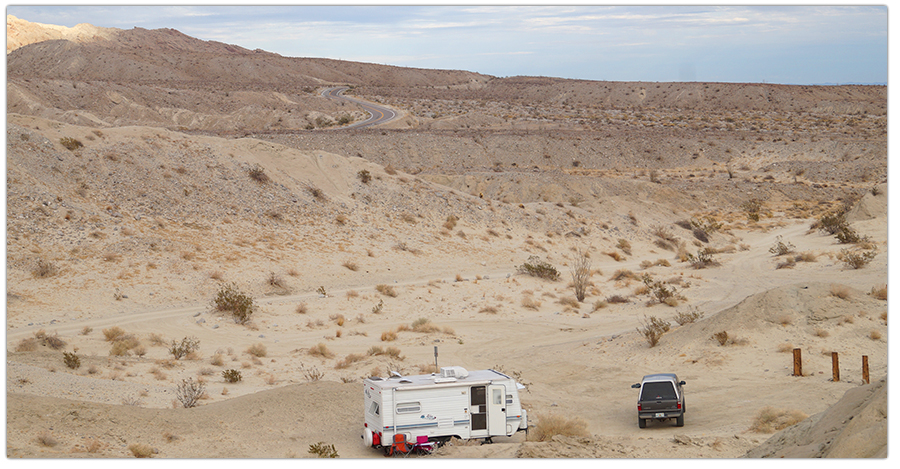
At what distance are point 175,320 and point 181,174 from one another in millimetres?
17188

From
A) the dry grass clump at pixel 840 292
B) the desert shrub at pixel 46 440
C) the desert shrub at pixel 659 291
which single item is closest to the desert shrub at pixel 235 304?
the desert shrub at pixel 46 440

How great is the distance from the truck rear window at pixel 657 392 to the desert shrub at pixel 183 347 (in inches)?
670

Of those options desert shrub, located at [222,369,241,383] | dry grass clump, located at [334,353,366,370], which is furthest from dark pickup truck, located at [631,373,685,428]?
desert shrub, located at [222,369,241,383]

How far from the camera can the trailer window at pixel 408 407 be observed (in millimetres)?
16578

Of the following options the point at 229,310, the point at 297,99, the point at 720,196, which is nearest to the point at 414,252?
the point at 229,310

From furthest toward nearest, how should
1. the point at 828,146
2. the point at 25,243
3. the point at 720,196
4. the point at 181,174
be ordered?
the point at 828,146 → the point at 720,196 → the point at 181,174 → the point at 25,243

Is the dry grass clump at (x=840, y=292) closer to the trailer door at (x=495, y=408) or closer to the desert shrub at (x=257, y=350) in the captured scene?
the trailer door at (x=495, y=408)

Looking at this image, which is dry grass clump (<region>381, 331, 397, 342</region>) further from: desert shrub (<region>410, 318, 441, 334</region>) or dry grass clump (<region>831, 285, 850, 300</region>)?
dry grass clump (<region>831, 285, 850, 300</region>)

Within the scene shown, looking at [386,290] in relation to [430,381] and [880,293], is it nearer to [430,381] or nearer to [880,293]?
[430,381]

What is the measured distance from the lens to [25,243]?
35938mm

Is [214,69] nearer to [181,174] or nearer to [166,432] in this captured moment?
[181,174]

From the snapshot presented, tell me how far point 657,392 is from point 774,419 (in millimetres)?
2893

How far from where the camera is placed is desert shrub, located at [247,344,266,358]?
28172mm

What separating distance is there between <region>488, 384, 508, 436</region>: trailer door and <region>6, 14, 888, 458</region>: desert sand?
582 mm
